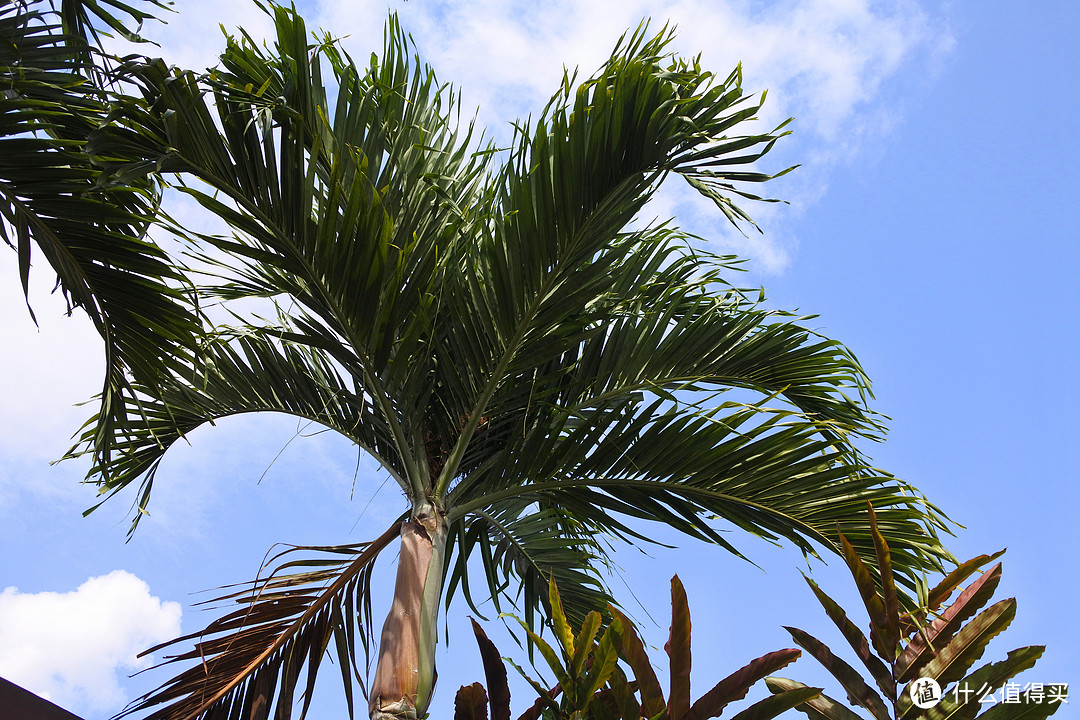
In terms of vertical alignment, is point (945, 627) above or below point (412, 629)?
below

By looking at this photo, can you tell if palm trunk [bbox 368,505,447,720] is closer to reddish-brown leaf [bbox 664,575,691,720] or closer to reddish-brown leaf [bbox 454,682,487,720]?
reddish-brown leaf [bbox 454,682,487,720]

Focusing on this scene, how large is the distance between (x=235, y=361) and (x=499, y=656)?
1.77 meters

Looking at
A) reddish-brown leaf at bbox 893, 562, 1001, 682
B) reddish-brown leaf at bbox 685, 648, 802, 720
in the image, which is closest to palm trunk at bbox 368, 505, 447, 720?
reddish-brown leaf at bbox 685, 648, 802, 720

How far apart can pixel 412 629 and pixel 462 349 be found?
1.00 m

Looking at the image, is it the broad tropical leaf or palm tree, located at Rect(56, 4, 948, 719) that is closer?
the broad tropical leaf

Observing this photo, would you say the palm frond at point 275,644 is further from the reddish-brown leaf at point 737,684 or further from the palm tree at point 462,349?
the reddish-brown leaf at point 737,684

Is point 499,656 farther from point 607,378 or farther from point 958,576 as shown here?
point 607,378

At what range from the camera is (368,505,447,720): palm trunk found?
254cm

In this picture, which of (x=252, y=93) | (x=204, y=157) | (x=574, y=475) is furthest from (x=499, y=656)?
(x=252, y=93)

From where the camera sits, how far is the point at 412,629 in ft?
8.75

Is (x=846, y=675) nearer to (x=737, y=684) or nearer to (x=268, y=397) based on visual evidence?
(x=737, y=684)

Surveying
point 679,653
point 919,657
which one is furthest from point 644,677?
point 919,657

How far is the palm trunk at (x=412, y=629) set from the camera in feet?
8.33

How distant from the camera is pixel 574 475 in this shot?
10.3 ft
